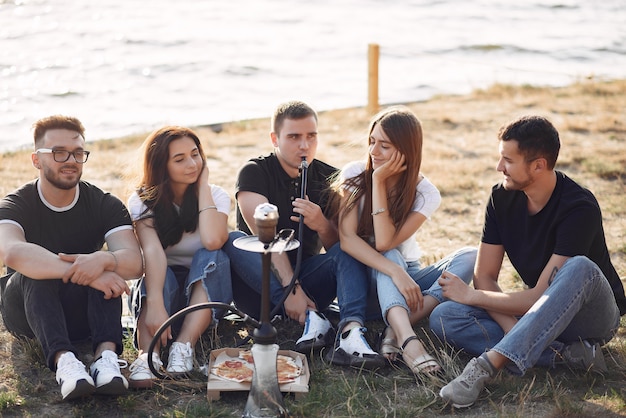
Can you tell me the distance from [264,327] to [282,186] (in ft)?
3.85

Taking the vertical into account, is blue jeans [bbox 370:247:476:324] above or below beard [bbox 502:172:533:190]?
below

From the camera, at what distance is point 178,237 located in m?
3.71

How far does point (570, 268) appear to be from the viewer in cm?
312

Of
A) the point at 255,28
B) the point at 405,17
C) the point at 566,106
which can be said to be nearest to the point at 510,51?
the point at 405,17

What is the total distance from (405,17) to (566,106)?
10992 millimetres

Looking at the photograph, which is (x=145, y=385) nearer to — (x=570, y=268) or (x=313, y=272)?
(x=313, y=272)

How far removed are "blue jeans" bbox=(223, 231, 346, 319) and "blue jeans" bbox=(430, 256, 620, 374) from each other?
607mm

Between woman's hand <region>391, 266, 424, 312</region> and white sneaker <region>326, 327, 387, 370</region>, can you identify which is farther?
woman's hand <region>391, 266, 424, 312</region>

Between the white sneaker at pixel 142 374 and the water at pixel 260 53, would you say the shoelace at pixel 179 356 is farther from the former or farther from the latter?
the water at pixel 260 53

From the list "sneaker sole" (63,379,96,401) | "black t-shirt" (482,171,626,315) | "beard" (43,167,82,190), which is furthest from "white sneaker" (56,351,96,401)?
"black t-shirt" (482,171,626,315)

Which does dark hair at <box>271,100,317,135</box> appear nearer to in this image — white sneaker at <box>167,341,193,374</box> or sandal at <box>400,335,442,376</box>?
white sneaker at <box>167,341,193,374</box>

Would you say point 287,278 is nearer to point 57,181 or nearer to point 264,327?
point 264,327

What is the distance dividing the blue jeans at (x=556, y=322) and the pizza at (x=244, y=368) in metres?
0.72

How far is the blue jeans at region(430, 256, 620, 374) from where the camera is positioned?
121 inches
